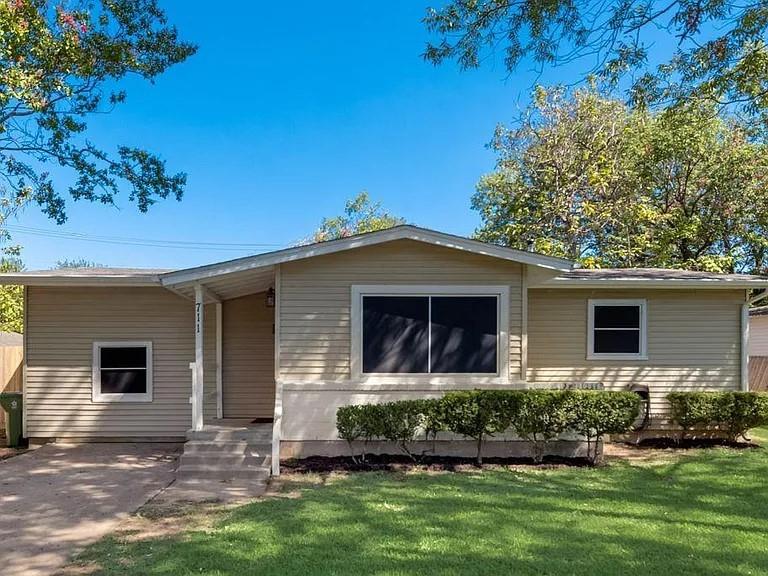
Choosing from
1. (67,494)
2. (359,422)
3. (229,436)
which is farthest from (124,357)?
(359,422)

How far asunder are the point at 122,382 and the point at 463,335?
5.90m

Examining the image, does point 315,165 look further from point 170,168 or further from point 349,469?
point 349,469

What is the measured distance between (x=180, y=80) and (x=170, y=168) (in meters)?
4.42

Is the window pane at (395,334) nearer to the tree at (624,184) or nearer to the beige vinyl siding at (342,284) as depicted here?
the beige vinyl siding at (342,284)

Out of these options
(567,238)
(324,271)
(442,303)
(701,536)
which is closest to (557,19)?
(442,303)

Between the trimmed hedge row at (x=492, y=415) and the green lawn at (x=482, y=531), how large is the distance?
76cm

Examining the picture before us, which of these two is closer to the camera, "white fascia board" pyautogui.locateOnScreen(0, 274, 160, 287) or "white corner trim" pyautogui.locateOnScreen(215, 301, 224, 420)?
"white fascia board" pyautogui.locateOnScreen(0, 274, 160, 287)

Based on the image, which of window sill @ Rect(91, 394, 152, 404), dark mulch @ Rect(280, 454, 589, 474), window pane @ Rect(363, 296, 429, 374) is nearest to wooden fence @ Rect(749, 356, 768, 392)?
A: dark mulch @ Rect(280, 454, 589, 474)

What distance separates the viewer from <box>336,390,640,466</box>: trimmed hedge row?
7109 mm

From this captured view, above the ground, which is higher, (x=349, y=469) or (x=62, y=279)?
(x=62, y=279)

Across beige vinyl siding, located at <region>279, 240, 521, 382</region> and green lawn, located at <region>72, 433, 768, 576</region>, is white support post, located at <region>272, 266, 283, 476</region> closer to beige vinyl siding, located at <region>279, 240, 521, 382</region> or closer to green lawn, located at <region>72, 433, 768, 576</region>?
beige vinyl siding, located at <region>279, 240, 521, 382</region>

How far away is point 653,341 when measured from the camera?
9.32m

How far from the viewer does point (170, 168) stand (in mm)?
11344

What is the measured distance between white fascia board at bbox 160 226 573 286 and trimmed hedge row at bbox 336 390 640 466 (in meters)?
1.84
